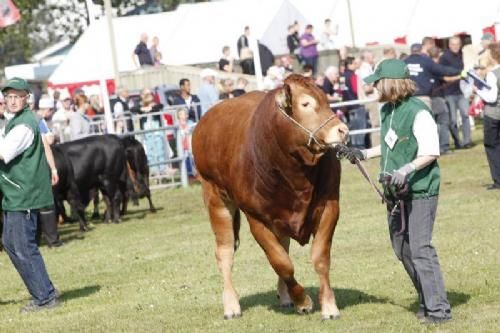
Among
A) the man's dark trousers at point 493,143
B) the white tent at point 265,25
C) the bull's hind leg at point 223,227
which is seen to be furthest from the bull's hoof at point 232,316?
the white tent at point 265,25

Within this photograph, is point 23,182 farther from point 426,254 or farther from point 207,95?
point 207,95

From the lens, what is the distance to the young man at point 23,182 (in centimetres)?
1153

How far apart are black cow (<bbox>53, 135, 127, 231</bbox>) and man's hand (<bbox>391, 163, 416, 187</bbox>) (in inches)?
432

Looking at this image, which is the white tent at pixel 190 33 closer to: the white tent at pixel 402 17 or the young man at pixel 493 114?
the white tent at pixel 402 17

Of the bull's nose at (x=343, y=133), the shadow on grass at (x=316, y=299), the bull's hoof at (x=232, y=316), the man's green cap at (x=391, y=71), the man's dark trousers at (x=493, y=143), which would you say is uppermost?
the man's green cap at (x=391, y=71)

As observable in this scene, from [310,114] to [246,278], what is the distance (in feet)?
12.4

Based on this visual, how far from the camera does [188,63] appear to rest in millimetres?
40562

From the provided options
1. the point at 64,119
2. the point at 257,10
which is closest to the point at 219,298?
the point at 64,119

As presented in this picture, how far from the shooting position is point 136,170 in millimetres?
21250

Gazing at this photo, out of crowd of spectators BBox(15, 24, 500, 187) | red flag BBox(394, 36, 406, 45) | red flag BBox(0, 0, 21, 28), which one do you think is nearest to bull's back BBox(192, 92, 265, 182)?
crowd of spectators BBox(15, 24, 500, 187)

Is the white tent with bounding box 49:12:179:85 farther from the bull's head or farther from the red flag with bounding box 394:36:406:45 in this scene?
the bull's head

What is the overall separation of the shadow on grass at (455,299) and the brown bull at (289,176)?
671 millimetres

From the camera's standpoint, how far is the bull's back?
10.4 metres

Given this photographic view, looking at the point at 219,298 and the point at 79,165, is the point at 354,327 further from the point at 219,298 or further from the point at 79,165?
the point at 79,165
